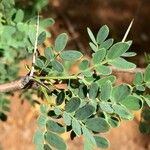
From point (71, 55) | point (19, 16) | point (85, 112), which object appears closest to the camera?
point (85, 112)

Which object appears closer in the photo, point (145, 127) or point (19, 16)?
point (145, 127)

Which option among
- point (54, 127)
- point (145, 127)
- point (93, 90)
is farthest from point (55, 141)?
point (145, 127)

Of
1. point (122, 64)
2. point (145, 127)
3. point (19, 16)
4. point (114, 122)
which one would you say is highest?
point (19, 16)

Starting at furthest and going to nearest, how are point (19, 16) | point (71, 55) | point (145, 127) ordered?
point (19, 16)
point (145, 127)
point (71, 55)

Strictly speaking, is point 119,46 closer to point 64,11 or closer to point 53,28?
point 53,28

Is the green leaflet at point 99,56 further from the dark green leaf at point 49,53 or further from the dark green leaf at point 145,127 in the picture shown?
the dark green leaf at point 145,127

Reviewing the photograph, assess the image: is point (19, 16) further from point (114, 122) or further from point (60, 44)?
point (114, 122)

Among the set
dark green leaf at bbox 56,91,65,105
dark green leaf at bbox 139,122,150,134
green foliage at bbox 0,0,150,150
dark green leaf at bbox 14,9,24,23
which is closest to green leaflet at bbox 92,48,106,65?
green foliage at bbox 0,0,150,150
